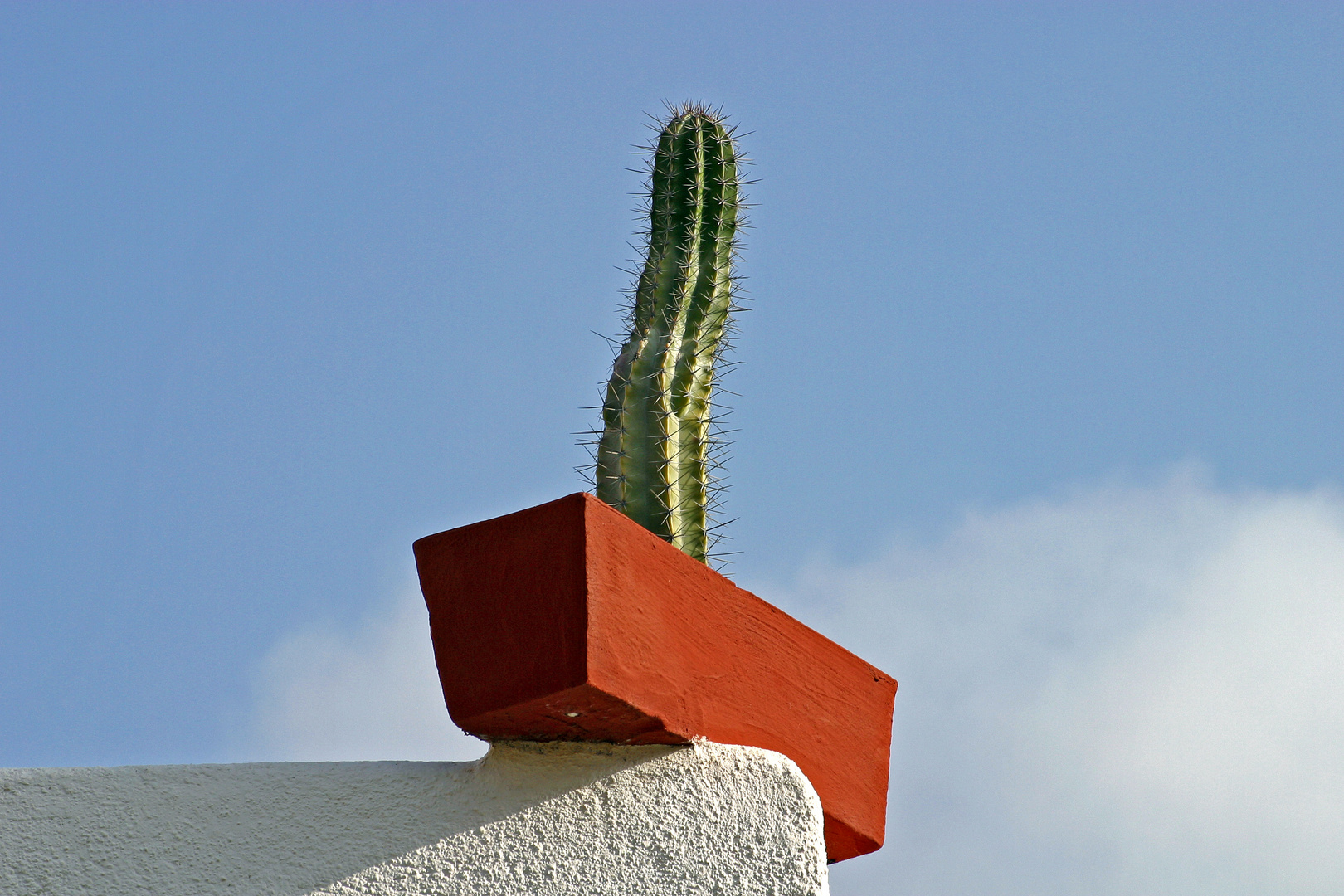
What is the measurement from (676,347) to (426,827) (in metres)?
1.44

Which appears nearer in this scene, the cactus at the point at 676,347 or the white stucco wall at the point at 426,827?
the white stucco wall at the point at 426,827

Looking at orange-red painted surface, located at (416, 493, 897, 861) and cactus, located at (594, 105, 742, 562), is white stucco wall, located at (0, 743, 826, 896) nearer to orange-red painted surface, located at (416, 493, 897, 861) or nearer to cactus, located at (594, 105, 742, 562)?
orange-red painted surface, located at (416, 493, 897, 861)

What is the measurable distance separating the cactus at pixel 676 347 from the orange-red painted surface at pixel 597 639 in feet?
2.54

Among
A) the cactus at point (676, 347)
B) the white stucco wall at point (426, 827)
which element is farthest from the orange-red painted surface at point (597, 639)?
the cactus at point (676, 347)

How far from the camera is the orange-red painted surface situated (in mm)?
1799

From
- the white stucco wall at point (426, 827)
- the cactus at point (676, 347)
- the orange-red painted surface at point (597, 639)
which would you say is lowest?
the white stucco wall at point (426, 827)

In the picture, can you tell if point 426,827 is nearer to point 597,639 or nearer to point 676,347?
point 597,639

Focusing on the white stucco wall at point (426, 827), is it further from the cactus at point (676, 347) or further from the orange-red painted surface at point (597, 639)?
the cactus at point (676, 347)

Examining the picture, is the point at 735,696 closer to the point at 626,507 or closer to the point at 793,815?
the point at 793,815

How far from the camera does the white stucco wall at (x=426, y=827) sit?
1857mm

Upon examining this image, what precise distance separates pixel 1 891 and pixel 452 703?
671 mm

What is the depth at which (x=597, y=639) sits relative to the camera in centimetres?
178

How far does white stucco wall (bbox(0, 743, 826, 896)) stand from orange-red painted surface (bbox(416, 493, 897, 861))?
7 centimetres

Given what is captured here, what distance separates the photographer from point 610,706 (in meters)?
1.82
